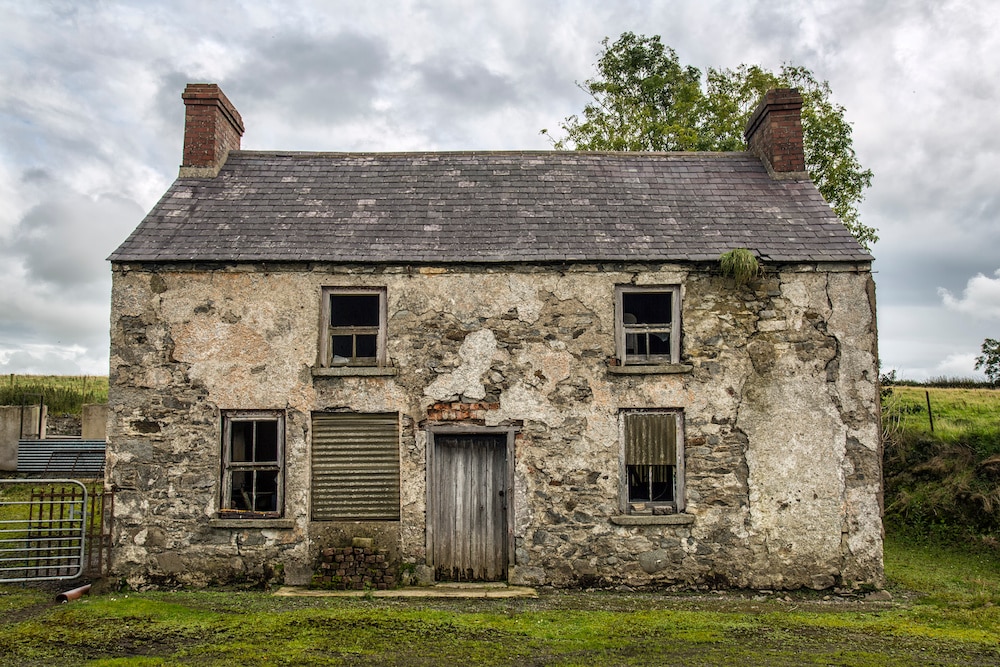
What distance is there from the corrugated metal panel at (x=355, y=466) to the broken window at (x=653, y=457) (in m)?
3.46

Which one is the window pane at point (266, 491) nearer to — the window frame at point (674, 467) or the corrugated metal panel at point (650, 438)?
the window frame at point (674, 467)

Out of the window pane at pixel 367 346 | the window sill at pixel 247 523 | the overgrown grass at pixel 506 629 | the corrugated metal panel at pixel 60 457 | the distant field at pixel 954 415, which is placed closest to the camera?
the overgrown grass at pixel 506 629

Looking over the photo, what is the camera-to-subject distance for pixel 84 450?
19.8 m

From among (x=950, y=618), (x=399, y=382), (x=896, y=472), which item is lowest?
(x=950, y=618)

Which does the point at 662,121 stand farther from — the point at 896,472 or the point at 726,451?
the point at 726,451

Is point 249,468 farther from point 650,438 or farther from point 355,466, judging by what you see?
point 650,438

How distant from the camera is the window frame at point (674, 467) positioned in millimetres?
10609

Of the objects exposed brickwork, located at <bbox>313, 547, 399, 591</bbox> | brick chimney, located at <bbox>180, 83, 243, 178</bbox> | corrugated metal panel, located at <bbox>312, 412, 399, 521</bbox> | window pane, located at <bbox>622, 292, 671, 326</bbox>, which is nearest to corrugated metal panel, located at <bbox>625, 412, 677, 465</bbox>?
window pane, located at <bbox>622, 292, 671, 326</bbox>

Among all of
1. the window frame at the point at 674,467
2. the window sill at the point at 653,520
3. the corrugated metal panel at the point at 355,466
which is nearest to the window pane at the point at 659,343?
the window frame at the point at 674,467

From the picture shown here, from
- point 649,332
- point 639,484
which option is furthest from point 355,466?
point 649,332

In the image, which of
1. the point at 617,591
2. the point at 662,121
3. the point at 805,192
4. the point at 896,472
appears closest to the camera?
the point at 617,591

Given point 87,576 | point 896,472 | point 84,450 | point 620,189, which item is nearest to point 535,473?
point 620,189

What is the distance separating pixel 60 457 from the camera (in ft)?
64.3

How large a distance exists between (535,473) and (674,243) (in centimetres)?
414
